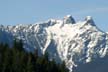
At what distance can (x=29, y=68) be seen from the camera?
199 metres

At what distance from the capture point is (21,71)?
19562 centimetres

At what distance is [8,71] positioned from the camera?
193m

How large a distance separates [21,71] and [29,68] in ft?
14.6

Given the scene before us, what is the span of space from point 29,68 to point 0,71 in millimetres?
13250

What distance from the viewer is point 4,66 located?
195 m

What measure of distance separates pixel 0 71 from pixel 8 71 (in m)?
4.18

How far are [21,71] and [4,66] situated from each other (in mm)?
5848

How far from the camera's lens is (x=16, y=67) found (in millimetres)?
199375

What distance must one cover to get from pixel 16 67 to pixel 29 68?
14.4 ft

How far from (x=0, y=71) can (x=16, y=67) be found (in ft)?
36.0
